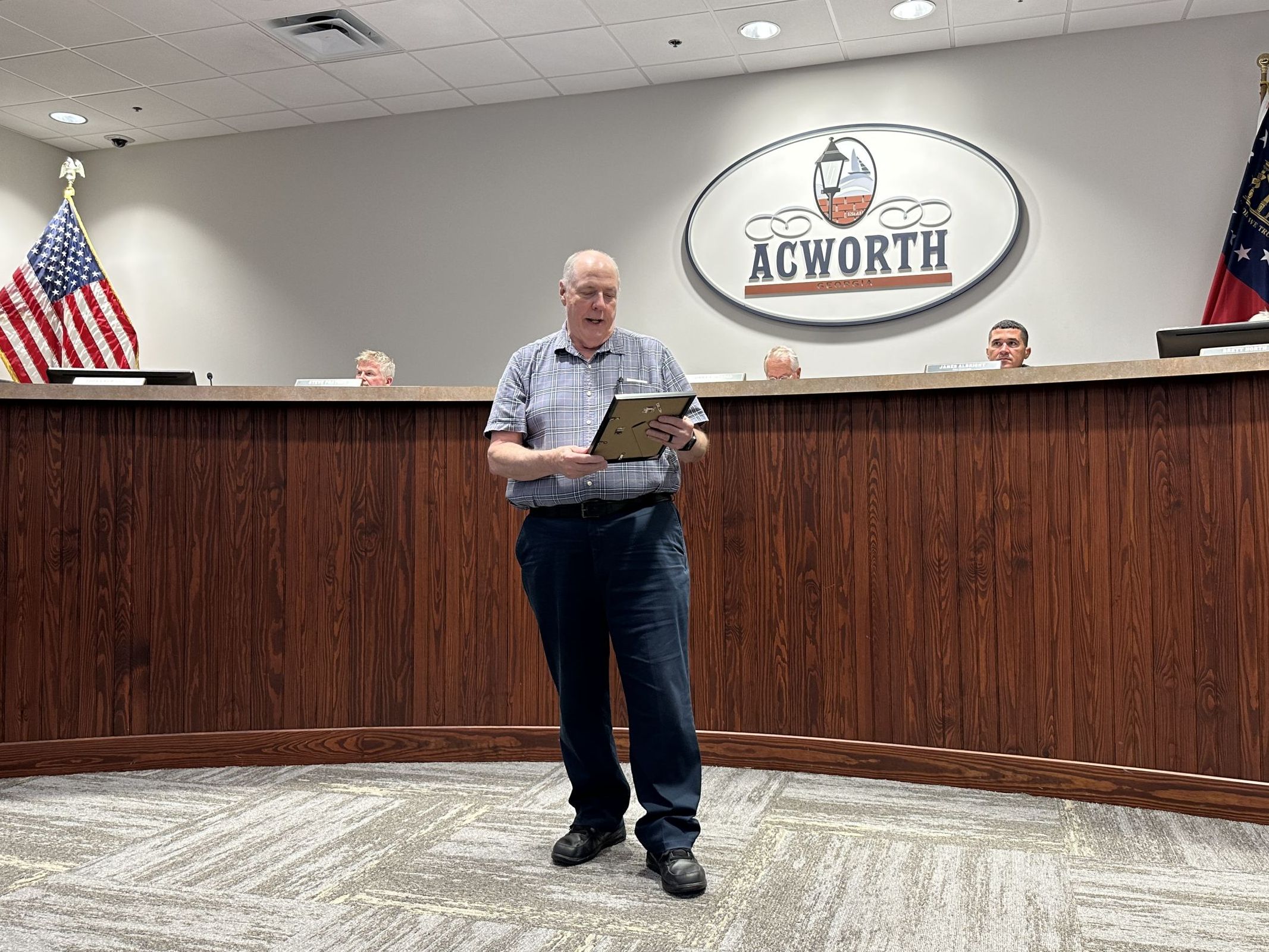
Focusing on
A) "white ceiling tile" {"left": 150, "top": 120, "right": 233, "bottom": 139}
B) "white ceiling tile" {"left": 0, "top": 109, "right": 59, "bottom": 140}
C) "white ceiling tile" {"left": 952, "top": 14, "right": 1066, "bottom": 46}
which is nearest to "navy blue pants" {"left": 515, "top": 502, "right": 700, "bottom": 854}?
"white ceiling tile" {"left": 952, "top": 14, "right": 1066, "bottom": 46}

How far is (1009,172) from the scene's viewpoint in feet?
16.8

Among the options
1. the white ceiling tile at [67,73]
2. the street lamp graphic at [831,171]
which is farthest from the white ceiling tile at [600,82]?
the white ceiling tile at [67,73]

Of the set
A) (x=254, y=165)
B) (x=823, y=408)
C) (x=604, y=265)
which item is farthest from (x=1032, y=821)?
(x=254, y=165)

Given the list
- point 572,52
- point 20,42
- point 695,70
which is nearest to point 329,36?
point 572,52

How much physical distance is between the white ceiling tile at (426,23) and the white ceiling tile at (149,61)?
1182 mm

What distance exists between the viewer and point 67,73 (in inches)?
223

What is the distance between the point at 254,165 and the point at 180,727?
14.6 ft

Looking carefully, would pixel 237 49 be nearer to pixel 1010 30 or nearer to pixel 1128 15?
pixel 1010 30

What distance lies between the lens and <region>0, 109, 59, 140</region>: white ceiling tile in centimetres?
634

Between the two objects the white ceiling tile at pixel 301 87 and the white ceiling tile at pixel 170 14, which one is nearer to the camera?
the white ceiling tile at pixel 170 14

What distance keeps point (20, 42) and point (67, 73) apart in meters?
0.39

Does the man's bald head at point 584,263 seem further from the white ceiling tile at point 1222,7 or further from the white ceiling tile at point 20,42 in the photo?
the white ceiling tile at point 20,42

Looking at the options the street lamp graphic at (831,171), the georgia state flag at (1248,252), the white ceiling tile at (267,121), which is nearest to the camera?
the georgia state flag at (1248,252)

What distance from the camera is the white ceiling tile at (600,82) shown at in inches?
222
